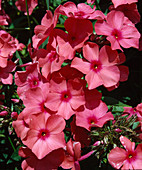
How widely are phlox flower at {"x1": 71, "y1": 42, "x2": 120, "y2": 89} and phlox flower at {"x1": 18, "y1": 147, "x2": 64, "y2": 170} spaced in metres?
0.41

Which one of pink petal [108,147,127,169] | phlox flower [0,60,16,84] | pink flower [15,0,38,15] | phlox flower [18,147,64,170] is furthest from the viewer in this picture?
pink flower [15,0,38,15]

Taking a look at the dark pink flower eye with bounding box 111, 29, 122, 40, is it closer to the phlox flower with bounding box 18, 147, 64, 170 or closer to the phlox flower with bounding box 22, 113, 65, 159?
the phlox flower with bounding box 22, 113, 65, 159

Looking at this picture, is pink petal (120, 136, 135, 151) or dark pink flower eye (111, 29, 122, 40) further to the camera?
dark pink flower eye (111, 29, 122, 40)

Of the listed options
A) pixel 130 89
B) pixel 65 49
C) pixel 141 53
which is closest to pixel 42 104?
pixel 65 49

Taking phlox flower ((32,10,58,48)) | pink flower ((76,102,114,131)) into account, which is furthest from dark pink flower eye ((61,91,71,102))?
phlox flower ((32,10,58,48))

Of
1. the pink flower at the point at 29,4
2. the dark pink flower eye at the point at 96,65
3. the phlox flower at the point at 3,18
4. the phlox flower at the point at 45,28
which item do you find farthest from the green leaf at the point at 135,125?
the phlox flower at the point at 3,18

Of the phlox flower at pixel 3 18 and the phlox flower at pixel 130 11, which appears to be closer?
the phlox flower at pixel 130 11

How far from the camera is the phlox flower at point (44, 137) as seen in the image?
125 cm

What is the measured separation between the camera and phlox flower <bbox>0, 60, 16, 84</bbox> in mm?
1552

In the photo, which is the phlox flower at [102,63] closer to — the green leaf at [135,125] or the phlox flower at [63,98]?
the phlox flower at [63,98]

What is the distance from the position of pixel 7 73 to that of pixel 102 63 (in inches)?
24.1

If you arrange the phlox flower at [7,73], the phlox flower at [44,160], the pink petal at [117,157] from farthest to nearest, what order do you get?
the phlox flower at [7,73], the phlox flower at [44,160], the pink petal at [117,157]

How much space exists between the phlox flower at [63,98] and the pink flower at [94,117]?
0.18 ft

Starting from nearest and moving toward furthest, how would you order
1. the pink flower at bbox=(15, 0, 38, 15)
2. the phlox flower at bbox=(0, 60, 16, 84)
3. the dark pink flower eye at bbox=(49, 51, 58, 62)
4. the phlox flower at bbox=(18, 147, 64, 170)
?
1. the phlox flower at bbox=(18, 147, 64, 170)
2. the dark pink flower eye at bbox=(49, 51, 58, 62)
3. the phlox flower at bbox=(0, 60, 16, 84)
4. the pink flower at bbox=(15, 0, 38, 15)
